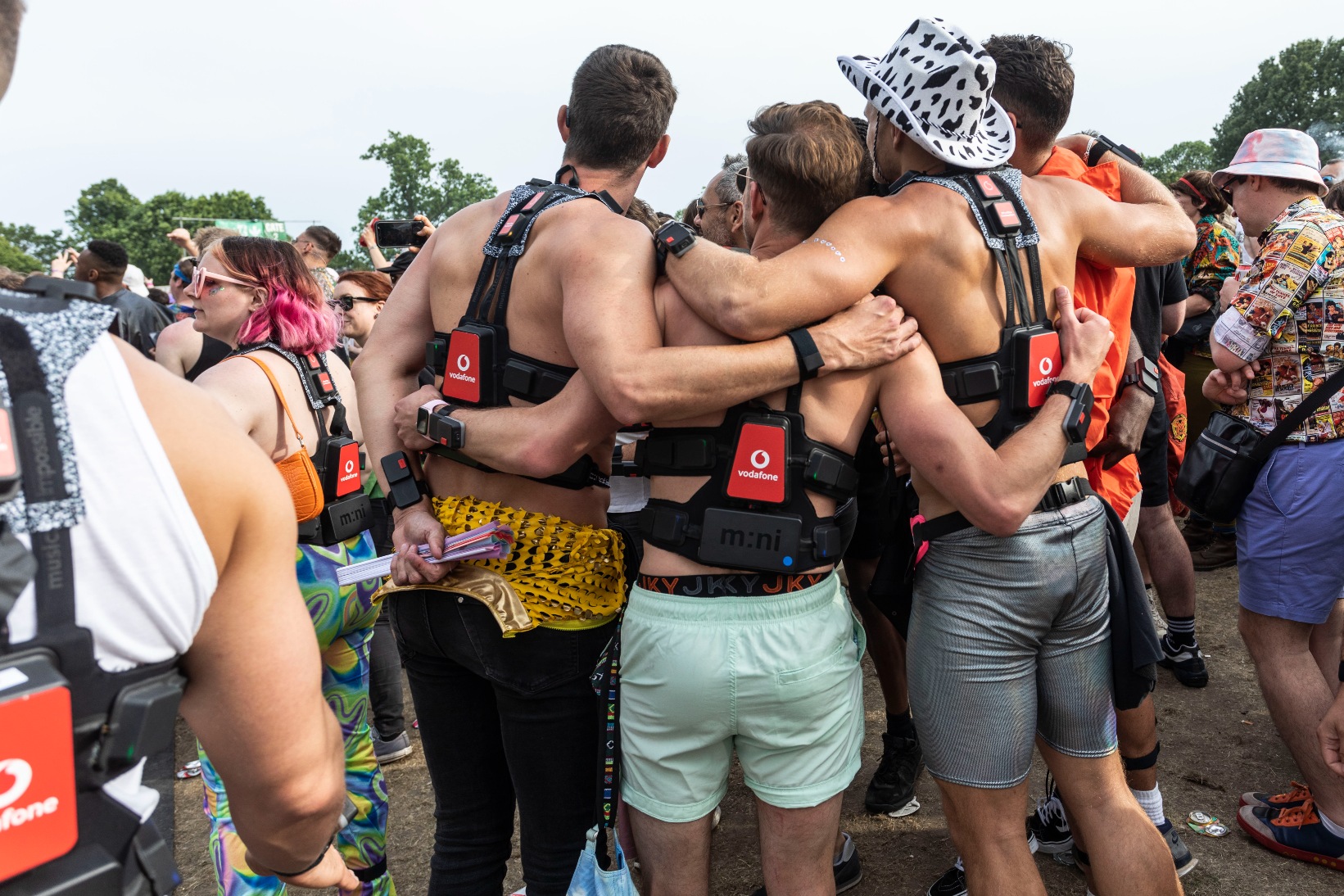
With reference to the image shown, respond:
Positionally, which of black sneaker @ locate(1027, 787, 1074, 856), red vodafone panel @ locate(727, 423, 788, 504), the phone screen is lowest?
black sneaker @ locate(1027, 787, 1074, 856)

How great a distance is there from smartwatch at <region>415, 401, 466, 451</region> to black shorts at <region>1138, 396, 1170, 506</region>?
322 cm

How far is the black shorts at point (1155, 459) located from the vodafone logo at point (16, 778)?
166 inches

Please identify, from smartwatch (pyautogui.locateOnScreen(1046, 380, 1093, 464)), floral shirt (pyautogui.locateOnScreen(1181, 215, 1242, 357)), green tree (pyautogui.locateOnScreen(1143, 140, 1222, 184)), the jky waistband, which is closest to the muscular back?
the jky waistband

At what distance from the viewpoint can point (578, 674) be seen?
2.22m

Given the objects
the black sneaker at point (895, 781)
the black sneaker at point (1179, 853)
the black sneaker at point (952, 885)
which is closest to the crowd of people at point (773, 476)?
the black sneaker at point (1179, 853)

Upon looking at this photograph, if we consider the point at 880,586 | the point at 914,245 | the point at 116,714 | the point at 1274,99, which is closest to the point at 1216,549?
the point at 880,586

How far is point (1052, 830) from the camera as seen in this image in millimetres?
3203

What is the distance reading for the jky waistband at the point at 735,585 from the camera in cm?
206

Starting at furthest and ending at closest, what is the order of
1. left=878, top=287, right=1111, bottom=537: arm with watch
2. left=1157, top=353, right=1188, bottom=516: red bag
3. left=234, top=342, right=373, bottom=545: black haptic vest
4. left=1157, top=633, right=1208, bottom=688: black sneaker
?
left=1157, top=353, right=1188, bottom=516: red bag < left=1157, top=633, right=1208, bottom=688: black sneaker < left=234, top=342, right=373, bottom=545: black haptic vest < left=878, top=287, right=1111, bottom=537: arm with watch

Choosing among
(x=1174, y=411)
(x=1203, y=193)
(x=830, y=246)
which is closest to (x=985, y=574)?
(x=830, y=246)

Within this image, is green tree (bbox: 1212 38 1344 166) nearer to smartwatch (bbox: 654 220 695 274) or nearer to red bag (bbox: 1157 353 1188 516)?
red bag (bbox: 1157 353 1188 516)

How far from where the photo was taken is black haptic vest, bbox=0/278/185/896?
860 mm

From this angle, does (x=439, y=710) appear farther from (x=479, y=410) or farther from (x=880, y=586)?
(x=880, y=586)

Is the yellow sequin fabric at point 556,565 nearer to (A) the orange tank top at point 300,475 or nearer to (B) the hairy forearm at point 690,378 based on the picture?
(B) the hairy forearm at point 690,378
